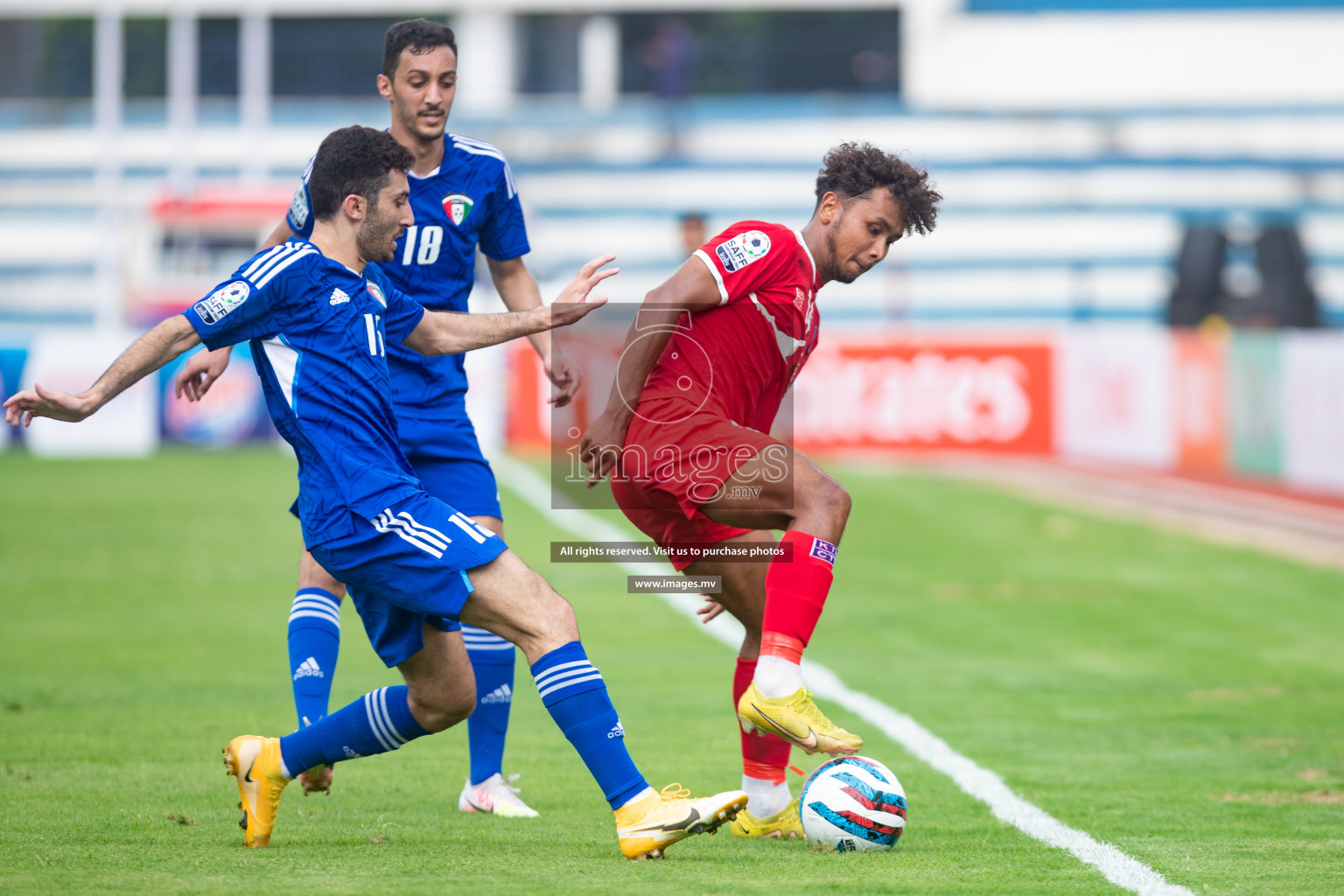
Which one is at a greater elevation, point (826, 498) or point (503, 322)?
point (503, 322)

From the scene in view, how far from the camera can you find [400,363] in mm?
5594

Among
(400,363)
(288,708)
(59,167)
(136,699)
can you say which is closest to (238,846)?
(400,363)

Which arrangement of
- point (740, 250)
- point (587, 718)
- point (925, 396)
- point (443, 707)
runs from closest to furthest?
1. point (587, 718)
2. point (443, 707)
3. point (740, 250)
4. point (925, 396)

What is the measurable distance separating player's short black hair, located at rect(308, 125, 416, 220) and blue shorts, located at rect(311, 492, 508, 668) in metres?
0.90

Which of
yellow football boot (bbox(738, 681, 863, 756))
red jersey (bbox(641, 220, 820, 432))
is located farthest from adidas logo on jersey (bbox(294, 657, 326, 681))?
yellow football boot (bbox(738, 681, 863, 756))

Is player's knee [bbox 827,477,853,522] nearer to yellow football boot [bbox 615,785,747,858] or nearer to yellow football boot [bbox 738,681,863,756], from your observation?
yellow football boot [bbox 738,681,863,756]

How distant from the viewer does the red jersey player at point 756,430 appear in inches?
188

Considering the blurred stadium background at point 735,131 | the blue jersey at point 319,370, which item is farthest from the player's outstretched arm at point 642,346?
the blurred stadium background at point 735,131

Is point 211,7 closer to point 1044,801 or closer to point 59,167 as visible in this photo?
point 59,167

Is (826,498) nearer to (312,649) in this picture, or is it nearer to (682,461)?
(682,461)

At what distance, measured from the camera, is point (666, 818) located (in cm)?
445

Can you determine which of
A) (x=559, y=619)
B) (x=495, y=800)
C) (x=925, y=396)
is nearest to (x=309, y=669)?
(x=495, y=800)

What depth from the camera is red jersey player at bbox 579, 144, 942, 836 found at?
4.79 meters

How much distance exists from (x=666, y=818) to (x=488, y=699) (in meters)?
1.43
